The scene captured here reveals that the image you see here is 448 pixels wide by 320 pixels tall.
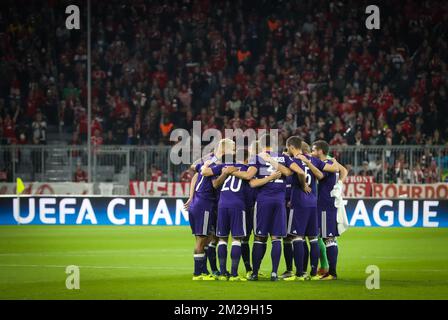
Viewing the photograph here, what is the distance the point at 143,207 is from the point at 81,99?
9.05 metres

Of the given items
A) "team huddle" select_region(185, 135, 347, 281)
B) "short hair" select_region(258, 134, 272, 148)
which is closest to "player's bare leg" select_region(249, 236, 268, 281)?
"team huddle" select_region(185, 135, 347, 281)

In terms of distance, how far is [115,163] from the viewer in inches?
1161

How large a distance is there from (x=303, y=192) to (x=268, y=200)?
65 centimetres

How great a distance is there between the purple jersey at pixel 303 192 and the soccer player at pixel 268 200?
259mm

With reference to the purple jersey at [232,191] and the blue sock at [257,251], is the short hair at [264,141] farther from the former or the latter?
the blue sock at [257,251]

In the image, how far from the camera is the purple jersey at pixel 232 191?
580 inches

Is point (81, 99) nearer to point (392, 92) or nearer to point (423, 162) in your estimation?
point (392, 92)

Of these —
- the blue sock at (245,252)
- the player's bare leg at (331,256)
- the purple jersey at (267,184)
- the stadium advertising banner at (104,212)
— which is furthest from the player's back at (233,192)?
the stadium advertising banner at (104,212)

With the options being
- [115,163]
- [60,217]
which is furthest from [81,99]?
[60,217]

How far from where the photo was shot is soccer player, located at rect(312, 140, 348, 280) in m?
15.2

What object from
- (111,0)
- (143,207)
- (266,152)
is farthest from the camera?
(111,0)

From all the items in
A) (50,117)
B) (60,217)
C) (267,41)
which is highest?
(267,41)

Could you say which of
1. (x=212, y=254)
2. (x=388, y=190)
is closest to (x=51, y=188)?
(x=388, y=190)

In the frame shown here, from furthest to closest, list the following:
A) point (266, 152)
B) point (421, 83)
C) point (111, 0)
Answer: point (111, 0) < point (421, 83) < point (266, 152)
